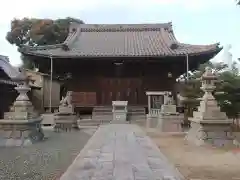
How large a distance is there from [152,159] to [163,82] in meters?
16.8

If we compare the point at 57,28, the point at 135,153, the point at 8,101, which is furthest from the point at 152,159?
the point at 57,28

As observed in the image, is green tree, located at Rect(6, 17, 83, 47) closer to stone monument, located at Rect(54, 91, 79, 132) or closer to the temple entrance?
the temple entrance

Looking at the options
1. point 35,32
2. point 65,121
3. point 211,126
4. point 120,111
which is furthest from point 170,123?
point 35,32

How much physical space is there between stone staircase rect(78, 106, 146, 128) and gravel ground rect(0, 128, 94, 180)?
10.2 m

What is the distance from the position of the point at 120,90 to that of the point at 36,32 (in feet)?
68.7

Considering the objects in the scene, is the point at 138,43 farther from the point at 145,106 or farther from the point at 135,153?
the point at 135,153

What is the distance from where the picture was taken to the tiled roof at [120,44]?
21969mm

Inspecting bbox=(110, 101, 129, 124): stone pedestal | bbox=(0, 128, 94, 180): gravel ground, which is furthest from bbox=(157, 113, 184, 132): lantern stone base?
bbox=(0, 128, 94, 180): gravel ground

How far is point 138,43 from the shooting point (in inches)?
1013

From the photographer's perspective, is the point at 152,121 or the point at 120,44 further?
the point at 120,44

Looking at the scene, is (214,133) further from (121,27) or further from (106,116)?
(121,27)

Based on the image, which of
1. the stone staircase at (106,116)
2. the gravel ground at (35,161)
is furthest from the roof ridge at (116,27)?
the gravel ground at (35,161)

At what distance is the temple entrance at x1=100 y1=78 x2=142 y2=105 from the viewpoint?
23.6 meters

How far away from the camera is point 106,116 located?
21.7 m
